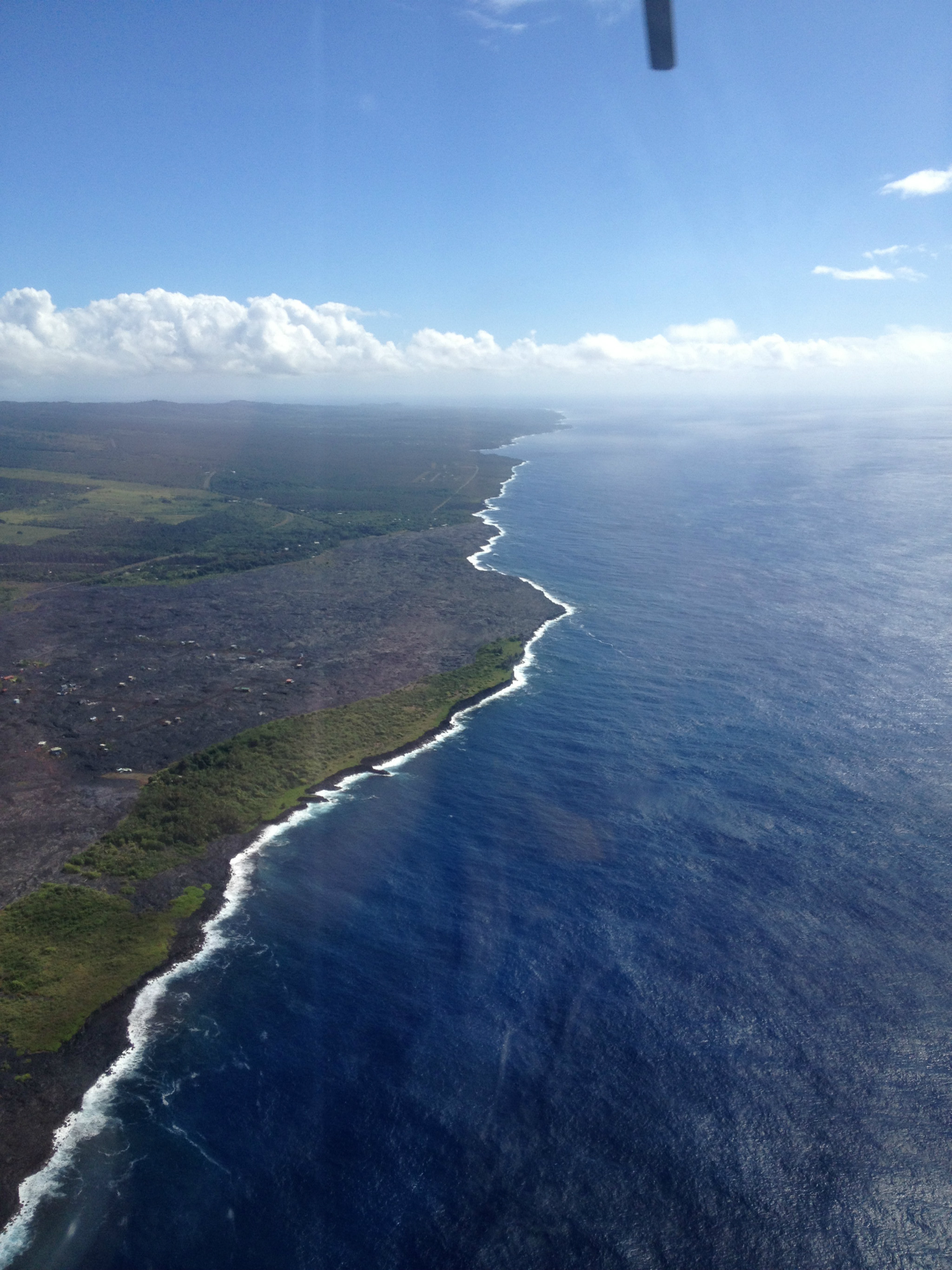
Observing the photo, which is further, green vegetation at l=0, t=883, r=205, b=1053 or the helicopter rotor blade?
green vegetation at l=0, t=883, r=205, b=1053

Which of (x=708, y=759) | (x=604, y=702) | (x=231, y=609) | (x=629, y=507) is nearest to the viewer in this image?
(x=708, y=759)

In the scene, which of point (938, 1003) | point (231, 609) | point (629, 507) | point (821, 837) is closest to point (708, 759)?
point (821, 837)

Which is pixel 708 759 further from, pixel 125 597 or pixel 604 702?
pixel 125 597

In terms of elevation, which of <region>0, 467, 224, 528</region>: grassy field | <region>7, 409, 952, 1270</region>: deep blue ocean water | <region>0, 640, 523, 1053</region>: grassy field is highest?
<region>0, 467, 224, 528</region>: grassy field

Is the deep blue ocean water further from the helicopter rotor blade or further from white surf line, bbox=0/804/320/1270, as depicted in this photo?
the helicopter rotor blade

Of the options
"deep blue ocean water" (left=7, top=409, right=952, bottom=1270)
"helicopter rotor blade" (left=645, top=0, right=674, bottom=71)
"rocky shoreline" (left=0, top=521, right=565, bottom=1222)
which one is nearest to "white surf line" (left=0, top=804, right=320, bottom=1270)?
"rocky shoreline" (left=0, top=521, right=565, bottom=1222)

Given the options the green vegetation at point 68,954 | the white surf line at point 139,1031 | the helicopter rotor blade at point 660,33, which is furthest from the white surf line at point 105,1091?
the helicopter rotor blade at point 660,33

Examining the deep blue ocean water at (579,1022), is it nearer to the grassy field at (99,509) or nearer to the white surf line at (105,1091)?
the white surf line at (105,1091)
